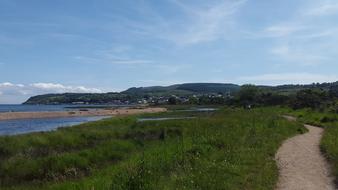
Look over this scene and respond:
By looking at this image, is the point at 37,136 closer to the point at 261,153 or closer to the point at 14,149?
the point at 14,149

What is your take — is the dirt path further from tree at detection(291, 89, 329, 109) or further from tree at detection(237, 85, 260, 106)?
tree at detection(237, 85, 260, 106)

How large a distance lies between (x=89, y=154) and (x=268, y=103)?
9632cm

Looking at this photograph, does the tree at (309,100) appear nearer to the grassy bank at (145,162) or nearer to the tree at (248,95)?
the tree at (248,95)

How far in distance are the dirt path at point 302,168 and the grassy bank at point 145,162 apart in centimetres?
41

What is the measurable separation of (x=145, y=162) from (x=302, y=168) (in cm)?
582

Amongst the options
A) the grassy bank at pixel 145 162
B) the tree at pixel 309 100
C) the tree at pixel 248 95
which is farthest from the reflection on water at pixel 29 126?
the tree at pixel 248 95

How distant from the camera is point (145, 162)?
1548 centimetres

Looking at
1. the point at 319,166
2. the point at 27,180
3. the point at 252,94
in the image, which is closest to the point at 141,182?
the point at 319,166

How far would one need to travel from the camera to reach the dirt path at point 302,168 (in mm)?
13750

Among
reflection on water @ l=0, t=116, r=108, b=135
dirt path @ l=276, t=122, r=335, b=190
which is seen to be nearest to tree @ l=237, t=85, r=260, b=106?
reflection on water @ l=0, t=116, r=108, b=135

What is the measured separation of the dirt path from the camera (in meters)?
13.8

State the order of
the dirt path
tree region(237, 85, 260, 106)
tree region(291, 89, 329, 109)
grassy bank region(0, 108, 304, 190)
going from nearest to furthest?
grassy bank region(0, 108, 304, 190) → the dirt path → tree region(291, 89, 329, 109) → tree region(237, 85, 260, 106)

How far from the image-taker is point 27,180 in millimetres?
20188

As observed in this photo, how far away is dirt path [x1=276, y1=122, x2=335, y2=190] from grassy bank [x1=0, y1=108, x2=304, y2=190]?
41 centimetres
